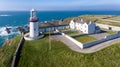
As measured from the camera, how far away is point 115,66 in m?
31.9

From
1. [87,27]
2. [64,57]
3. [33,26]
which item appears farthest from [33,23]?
[87,27]

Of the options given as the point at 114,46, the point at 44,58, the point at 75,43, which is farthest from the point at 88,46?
the point at 44,58

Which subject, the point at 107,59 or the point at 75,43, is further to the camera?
the point at 75,43

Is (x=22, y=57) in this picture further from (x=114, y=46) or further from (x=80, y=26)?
(x=80, y=26)

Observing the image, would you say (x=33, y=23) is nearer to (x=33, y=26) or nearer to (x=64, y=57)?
(x=33, y=26)

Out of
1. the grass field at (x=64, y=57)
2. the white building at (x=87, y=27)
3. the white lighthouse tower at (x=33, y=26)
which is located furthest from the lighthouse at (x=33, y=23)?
the white building at (x=87, y=27)

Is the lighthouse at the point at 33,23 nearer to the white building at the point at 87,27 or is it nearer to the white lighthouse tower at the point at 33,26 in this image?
the white lighthouse tower at the point at 33,26

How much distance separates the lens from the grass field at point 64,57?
Answer: 3272 centimetres

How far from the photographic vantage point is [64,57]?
113 feet

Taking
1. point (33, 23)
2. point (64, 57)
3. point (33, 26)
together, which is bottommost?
point (64, 57)

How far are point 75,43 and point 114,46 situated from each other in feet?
31.8

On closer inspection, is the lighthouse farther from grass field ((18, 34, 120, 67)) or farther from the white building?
the white building

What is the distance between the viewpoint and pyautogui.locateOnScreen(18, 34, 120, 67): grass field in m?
32.7

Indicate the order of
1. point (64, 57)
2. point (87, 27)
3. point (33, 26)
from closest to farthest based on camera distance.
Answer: point (64, 57) < point (33, 26) < point (87, 27)
